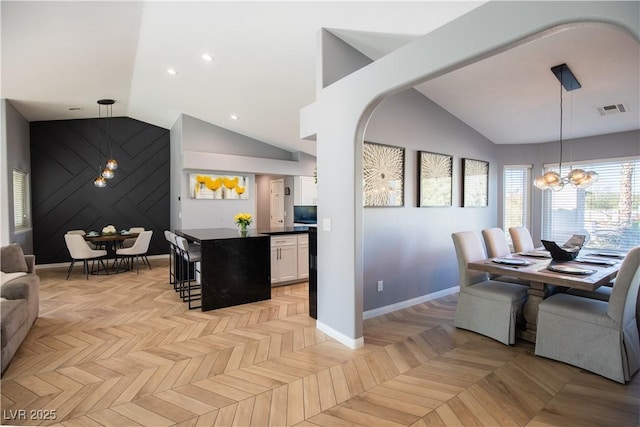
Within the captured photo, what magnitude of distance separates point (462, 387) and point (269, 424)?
54.4 inches

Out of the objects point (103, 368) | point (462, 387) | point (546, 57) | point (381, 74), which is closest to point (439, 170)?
point (546, 57)

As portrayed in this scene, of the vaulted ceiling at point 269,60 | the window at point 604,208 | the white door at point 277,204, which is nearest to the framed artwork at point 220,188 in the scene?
the white door at point 277,204

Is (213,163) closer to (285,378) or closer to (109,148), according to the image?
(109,148)

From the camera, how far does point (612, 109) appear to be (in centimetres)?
402

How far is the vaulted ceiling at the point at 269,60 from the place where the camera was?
3045 millimetres

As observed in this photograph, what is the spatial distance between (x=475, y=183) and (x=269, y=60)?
3523 millimetres

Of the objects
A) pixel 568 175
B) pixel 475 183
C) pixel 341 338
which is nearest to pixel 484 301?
pixel 341 338

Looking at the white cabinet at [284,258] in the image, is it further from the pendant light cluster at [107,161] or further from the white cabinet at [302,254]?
the pendant light cluster at [107,161]

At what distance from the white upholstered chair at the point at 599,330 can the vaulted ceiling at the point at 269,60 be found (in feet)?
6.71

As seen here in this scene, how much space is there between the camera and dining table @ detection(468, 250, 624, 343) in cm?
273

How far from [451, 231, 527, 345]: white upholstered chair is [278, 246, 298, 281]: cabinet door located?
8.39ft

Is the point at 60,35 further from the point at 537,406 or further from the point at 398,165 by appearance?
the point at 537,406

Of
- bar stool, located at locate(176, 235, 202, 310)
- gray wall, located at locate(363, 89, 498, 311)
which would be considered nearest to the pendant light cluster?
bar stool, located at locate(176, 235, 202, 310)

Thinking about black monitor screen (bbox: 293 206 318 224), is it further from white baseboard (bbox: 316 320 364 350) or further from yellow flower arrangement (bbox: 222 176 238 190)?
white baseboard (bbox: 316 320 364 350)
